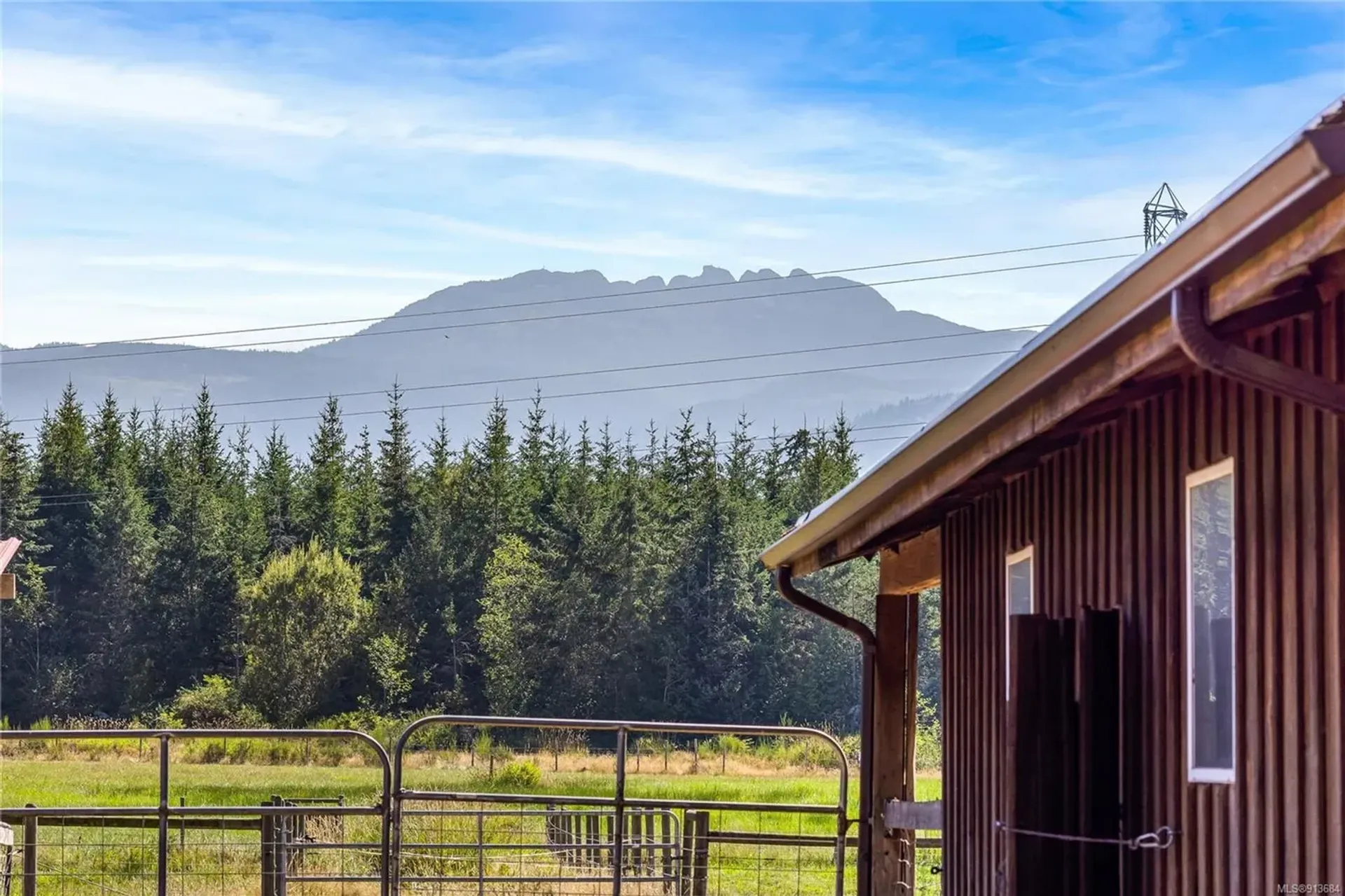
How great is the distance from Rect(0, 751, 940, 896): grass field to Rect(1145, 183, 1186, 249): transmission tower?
13.9 metres

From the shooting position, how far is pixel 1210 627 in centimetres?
448

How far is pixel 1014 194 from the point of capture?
71438mm

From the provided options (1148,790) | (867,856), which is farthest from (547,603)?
(1148,790)

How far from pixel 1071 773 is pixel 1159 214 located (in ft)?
116

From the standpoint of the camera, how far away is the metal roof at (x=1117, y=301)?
2.75 meters

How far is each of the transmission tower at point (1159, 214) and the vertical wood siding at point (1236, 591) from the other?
28.7 m

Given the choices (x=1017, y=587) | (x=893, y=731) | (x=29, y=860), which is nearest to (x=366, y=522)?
(x=29, y=860)

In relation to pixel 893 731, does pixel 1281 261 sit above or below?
above

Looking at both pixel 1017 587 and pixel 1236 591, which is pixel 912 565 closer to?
pixel 1017 587

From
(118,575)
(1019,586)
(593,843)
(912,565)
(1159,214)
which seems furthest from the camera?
(118,575)

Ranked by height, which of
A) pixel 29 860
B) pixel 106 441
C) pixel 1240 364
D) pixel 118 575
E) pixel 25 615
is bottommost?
pixel 29 860

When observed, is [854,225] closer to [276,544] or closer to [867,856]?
[276,544]

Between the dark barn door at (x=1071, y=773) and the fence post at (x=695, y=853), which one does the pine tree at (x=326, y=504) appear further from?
the dark barn door at (x=1071, y=773)

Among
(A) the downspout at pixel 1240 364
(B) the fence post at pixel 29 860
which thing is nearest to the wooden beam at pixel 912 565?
(A) the downspout at pixel 1240 364
